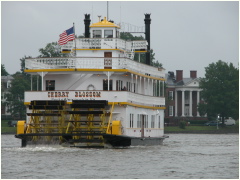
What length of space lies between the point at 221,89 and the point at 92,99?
55.1 metres

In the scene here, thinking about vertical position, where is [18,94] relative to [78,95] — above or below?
above

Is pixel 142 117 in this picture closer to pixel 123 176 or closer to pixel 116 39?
pixel 116 39

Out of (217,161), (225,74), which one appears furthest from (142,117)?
(225,74)

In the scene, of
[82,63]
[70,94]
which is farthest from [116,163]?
[82,63]

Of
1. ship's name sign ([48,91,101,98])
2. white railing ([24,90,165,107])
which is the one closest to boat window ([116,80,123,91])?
white railing ([24,90,165,107])

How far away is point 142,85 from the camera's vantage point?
4859cm

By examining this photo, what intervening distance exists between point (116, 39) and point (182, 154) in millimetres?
8299

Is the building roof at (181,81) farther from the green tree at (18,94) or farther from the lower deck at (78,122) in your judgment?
the lower deck at (78,122)

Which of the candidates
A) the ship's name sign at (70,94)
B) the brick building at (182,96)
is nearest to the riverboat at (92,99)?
the ship's name sign at (70,94)

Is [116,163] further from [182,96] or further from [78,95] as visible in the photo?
[182,96]

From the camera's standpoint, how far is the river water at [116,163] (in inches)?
1230

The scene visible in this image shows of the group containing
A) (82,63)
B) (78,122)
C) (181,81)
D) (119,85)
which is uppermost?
(181,81)

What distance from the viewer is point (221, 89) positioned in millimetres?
96562

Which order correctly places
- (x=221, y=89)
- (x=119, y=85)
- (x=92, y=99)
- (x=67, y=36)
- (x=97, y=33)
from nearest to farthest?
1. (x=92, y=99)
2. (x=119, y=85)
3. (x=67, y=36)
4. (x=97, y=33)
5. (x=221, y=89)
